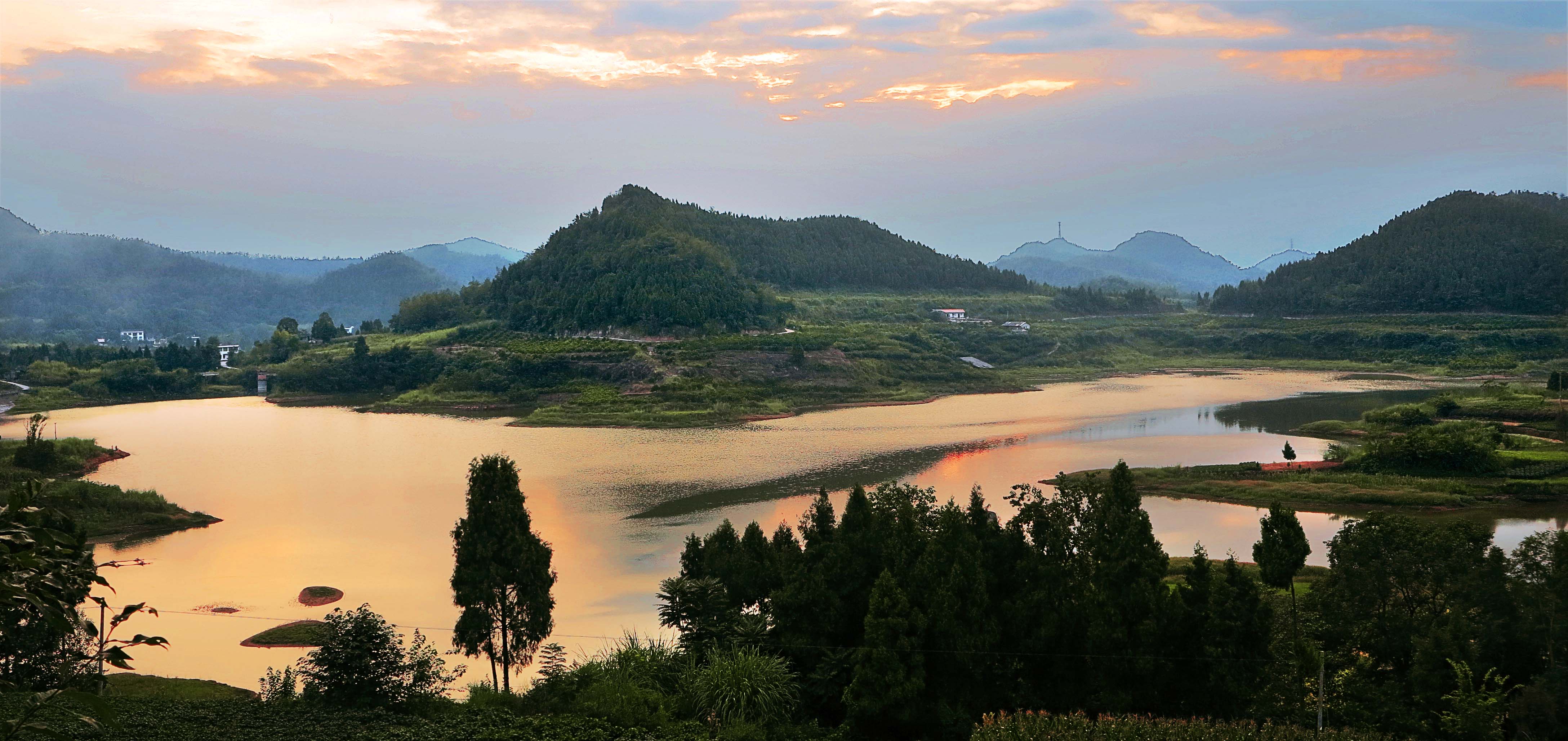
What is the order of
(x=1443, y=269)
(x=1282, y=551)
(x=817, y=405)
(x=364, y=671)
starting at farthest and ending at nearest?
(x=1443, y=269)
(x=817, y=405)
(x=1282, y=551)
(x=364, y=671)

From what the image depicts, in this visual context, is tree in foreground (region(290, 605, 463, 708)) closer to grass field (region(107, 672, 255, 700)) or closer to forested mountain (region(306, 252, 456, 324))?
grass field (region(107, 672, 255, 700))

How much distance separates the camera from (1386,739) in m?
11.6

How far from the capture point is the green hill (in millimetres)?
74875

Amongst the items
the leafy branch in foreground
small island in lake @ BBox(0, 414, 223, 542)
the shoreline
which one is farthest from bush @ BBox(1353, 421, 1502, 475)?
the leafy branch in foreground

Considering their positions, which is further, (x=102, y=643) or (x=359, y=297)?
(x=359, y=297)

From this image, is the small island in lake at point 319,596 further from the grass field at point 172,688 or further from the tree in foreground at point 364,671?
the tree in foreground at point 364,671

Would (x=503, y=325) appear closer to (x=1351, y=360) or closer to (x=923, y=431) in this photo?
(x=923, y=431)

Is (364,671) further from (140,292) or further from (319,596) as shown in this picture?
(140,292)

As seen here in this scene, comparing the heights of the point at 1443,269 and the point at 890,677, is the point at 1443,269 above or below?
above

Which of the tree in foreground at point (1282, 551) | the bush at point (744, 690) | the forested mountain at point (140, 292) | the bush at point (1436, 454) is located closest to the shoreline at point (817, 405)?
the bush at point (1436, 454)

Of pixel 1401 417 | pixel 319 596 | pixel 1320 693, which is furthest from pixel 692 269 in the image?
pixel 1320 693

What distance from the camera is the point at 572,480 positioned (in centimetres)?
3441

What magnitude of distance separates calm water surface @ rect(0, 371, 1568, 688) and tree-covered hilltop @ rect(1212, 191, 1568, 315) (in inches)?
1282

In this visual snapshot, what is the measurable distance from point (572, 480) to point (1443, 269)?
83.4 m
